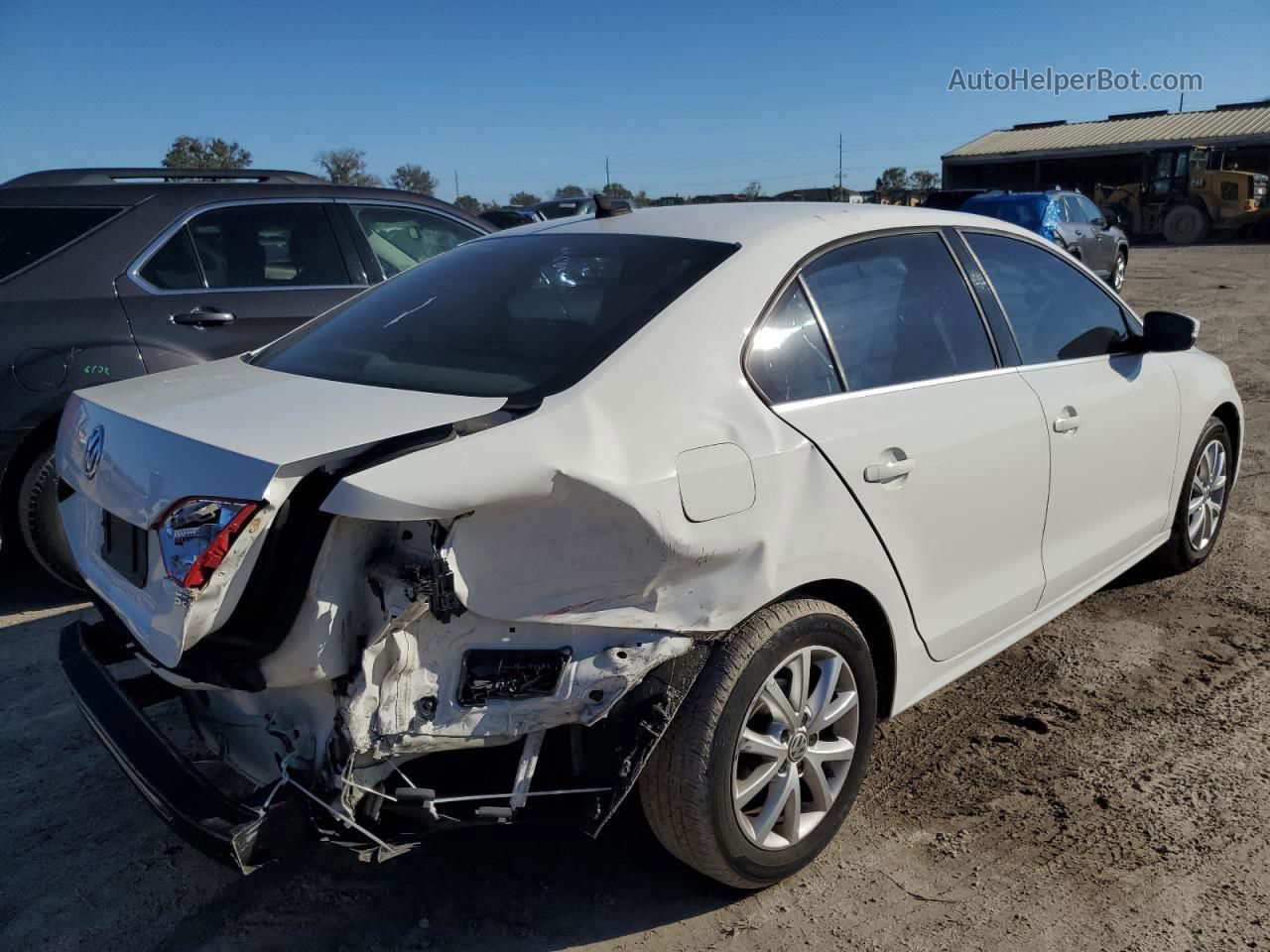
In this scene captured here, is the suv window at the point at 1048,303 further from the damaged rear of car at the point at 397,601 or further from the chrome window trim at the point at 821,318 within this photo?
the damaged rear of car at the point at 397,601

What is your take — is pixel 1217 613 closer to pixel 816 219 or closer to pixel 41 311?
pixel 816 219

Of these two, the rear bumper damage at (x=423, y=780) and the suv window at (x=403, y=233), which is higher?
the suv window at (x=403, y=233)

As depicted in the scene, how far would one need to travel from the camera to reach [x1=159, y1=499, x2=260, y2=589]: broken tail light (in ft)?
6.28

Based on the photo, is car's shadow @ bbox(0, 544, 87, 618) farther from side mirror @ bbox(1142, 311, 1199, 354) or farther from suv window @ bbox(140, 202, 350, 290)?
side mirror @ bbox(1142, 311, 1199, 354)

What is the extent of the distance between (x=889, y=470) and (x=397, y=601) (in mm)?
1335

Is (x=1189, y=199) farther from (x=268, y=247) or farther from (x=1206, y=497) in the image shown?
(x=268, y=247)

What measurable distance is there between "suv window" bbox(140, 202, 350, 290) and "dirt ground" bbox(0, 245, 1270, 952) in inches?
82.0

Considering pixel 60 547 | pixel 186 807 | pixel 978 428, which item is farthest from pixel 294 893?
pixel 60 547

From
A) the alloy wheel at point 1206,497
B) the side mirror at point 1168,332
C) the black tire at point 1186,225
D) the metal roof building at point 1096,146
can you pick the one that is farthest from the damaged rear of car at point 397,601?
the metal roof building at point 1096,146

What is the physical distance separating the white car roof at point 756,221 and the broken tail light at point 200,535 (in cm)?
147

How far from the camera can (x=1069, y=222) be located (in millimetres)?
16062

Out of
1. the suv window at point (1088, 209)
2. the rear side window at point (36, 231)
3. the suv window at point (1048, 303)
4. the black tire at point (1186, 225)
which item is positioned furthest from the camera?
the black tire at point (1186, 225)

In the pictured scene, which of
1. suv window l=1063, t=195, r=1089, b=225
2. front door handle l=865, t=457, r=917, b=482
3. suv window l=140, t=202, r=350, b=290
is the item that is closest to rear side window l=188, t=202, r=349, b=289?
suv window l=140, t=202, r=350, b=290

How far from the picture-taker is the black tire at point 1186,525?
430cm
